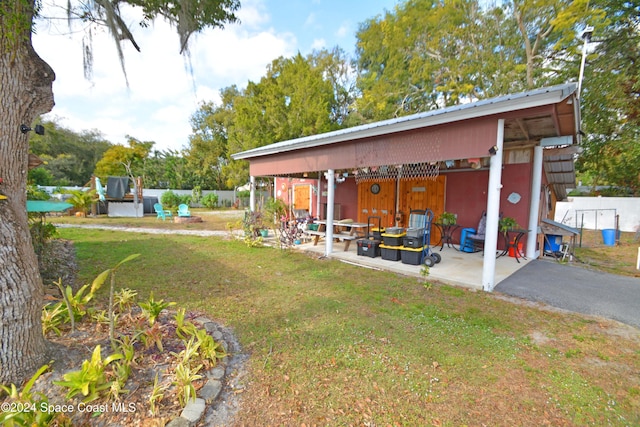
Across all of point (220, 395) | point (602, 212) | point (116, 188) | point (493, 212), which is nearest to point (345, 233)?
point (493, 212)

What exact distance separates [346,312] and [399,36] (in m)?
14.7

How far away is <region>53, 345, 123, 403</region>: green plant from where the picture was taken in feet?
5.08

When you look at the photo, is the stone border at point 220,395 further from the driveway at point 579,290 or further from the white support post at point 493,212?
the driveway at point 579,290

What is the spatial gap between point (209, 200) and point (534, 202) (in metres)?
19.5

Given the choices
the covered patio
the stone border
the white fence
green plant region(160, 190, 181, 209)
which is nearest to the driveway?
the covered patio

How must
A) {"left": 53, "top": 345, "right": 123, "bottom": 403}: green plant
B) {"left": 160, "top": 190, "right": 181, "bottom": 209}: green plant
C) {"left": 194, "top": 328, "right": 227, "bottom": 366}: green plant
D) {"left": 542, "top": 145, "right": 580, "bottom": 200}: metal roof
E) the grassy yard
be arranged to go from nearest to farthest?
1. {"left": 53, "top": 345, "right": 123, "bottom": 403}: green plant
2. the grassy yard
3. {"left": 194, "top": 328, "right": 227, "bottom": 366}: green plant
4. {"left": 542, "top": 145, "right": 580, "bottom": 200}: metal roof
5. {"left": 160, "top": 190, "right": 181, "bottom": 209}: green plant

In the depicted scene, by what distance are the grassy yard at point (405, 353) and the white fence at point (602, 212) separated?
452 inches

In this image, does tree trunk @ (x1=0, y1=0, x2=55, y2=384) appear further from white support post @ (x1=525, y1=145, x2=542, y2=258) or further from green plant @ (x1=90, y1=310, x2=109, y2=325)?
white support post @ (x1=525, y1=145, x2=542, y2=258)

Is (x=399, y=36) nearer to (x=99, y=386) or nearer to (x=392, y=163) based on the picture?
(x=392, y=163)

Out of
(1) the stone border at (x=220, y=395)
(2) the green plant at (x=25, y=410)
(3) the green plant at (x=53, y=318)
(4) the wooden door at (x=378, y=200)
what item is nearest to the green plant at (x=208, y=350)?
(1) the stone border at (x=220, y=395)

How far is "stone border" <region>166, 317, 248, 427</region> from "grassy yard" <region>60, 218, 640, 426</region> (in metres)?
0.09

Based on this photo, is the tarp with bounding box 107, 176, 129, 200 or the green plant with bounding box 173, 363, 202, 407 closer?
the green plant with bounding box 173, 363, 202, 407

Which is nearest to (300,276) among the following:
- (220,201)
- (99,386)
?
(99,386)

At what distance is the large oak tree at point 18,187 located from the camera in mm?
1664
